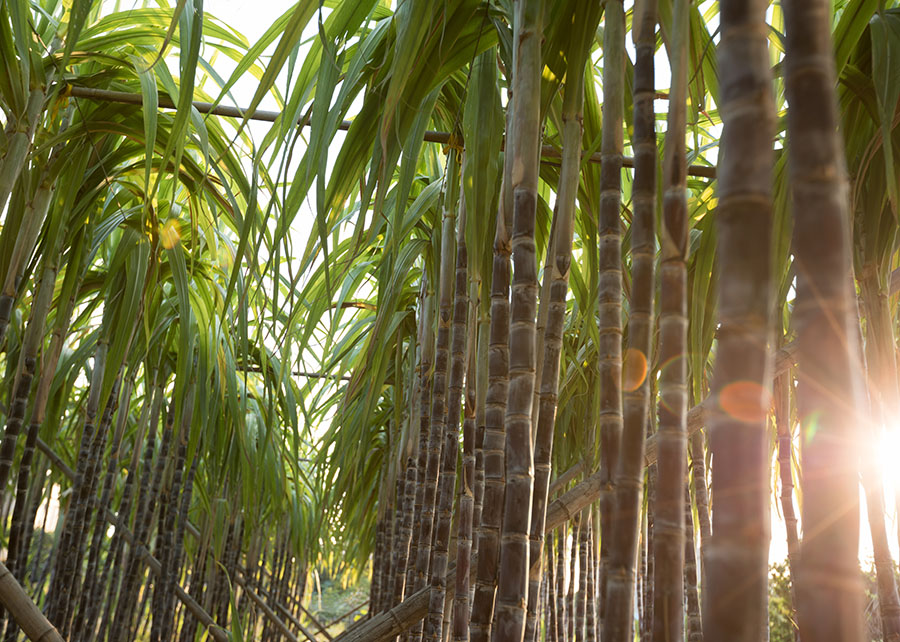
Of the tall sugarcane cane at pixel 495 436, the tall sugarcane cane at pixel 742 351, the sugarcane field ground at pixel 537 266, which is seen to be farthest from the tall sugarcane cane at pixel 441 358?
the tall sugarcane cane at pixel 742 351

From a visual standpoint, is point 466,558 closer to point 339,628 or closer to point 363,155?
point 363,155

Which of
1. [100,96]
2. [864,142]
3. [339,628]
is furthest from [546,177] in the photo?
[339,628]

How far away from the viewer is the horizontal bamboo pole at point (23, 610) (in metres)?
1.48

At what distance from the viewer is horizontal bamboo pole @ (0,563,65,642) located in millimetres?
1482

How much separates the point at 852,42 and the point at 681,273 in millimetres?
985

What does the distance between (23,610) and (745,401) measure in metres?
1.56

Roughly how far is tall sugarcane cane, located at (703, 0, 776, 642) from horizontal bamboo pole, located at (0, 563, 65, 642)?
1.49 metres

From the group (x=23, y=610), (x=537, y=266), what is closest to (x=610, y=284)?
(x=537, y=266)

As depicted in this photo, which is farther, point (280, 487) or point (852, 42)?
point (280, 487)

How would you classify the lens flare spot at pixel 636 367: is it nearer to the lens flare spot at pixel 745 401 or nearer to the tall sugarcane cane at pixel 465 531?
the lens flare spot at pixel 745 401

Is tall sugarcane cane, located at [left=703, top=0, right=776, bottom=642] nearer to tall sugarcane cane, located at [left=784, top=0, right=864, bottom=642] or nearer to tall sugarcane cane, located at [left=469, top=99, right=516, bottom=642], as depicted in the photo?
tall sugarcane cane, located at [left=784, top=0, right=864, bottom=642]

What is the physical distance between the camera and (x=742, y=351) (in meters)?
0.42

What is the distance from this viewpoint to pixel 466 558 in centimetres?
120

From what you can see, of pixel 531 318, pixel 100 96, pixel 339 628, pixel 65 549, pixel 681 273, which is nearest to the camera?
pixel 681 273
